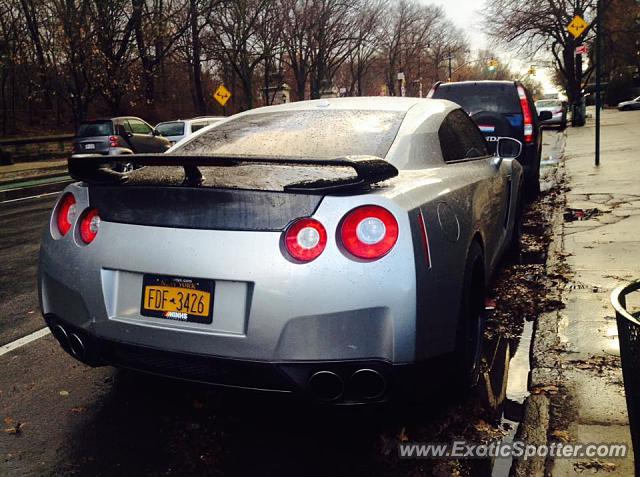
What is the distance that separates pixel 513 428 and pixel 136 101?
3549 centimetres

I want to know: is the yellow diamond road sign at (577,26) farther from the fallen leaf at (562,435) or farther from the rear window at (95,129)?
the rear window at (95,129)

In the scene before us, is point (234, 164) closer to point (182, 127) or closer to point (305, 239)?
point (305, 239)

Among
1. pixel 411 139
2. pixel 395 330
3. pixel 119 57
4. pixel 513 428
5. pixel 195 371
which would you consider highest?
pixel 119 57

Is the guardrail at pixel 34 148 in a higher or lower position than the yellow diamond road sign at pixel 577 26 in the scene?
lower

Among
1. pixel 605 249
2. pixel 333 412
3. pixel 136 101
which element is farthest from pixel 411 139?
pixel 136 101

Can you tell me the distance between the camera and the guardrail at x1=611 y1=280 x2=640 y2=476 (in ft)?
6.20

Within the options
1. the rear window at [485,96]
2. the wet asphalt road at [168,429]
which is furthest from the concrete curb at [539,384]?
the rear window at [485,96]

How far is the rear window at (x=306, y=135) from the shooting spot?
3.29m

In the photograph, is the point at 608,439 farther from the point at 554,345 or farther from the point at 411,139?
the point at 411,139

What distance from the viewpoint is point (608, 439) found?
277 cm

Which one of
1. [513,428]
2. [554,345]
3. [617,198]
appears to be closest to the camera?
[513,428]

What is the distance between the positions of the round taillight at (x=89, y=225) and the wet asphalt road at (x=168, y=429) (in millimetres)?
792

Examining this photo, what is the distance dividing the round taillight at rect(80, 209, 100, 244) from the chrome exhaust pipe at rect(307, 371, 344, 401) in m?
1.18

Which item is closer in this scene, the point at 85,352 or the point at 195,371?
the point at 195,371
